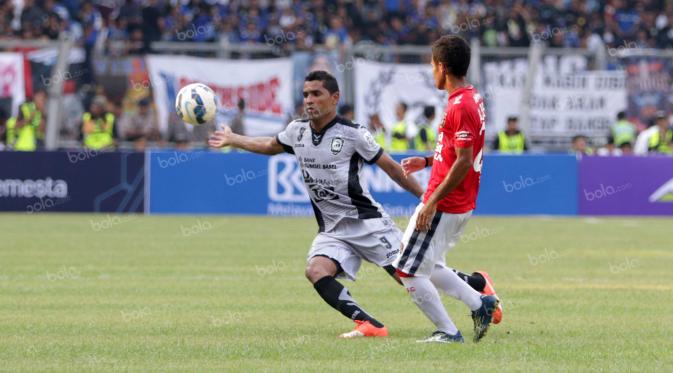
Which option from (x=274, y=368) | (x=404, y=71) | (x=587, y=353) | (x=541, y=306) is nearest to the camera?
(x=274, y=368)

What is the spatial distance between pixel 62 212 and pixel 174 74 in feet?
11.8

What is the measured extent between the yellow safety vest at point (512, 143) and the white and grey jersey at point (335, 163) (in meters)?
16.6

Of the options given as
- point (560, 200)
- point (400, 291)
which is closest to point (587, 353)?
point (400, 291)

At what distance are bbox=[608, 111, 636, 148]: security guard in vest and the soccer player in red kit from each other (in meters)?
18.7

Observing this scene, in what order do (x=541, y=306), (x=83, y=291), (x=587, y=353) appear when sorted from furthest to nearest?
(x=83, y=291) → (x=541, y=306) → (x=587, y=353)

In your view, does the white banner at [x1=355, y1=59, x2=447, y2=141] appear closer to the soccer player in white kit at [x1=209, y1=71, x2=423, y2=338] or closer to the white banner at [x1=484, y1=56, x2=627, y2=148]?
the white banner at [x1=484, y1=56, x2=627, y2=148]

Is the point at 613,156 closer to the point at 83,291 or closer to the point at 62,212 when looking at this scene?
the point at 62,212

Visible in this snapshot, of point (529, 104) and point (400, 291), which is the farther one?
point (529, 104)

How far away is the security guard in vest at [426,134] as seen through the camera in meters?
26.3

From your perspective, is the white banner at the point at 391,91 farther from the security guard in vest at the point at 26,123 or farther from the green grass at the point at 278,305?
the security guard in vest at the point at 26,123

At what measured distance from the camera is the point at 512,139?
26547 millimetres

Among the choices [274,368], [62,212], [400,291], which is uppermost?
[274,368]

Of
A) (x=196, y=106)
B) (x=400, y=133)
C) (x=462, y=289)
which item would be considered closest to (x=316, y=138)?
(x=196, y=106)

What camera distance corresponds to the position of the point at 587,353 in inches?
349
